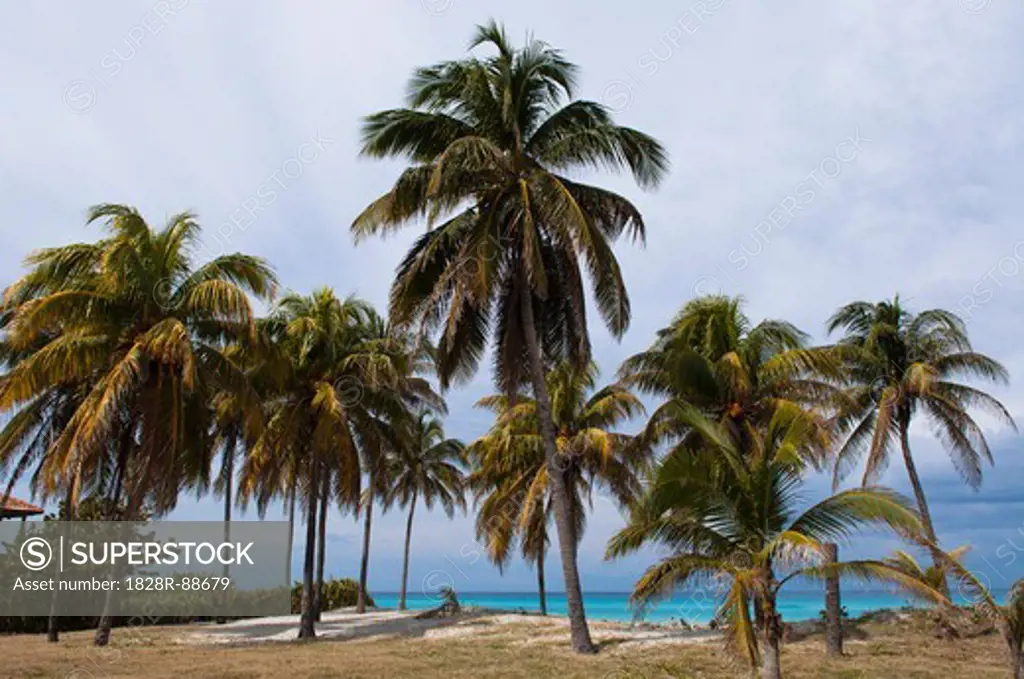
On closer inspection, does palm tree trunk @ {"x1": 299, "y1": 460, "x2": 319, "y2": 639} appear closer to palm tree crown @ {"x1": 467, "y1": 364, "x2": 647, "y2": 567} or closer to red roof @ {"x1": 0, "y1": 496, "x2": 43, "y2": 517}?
palm tree crown @ {"x1": 467, "y1": 364, "x2": 647, "y2": 567}

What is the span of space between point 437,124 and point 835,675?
14.1m

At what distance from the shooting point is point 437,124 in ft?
64.1

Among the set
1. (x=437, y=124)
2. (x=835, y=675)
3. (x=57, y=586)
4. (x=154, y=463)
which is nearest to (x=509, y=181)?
(x=437, y=124)

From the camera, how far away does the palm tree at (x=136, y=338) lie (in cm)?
1788

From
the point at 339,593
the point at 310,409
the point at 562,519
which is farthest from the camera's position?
the point at 339,593

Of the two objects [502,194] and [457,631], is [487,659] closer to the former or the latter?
[457,631]

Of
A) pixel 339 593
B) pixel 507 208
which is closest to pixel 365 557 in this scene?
pixel 339 593

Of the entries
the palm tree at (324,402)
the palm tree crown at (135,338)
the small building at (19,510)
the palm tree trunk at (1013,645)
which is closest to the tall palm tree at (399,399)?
the palm tree at (324,402)

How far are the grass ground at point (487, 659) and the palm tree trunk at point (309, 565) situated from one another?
1.90 meters

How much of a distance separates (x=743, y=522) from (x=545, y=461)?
47.0 ft

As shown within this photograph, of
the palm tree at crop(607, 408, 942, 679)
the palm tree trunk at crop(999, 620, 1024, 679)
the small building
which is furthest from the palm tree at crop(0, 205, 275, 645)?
the palm tree trunk at crop(999, 620, 1024, 679)

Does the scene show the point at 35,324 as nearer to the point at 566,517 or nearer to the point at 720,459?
the point at 566,517

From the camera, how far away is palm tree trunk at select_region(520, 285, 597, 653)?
58.4 ft

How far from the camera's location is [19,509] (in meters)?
27.4
